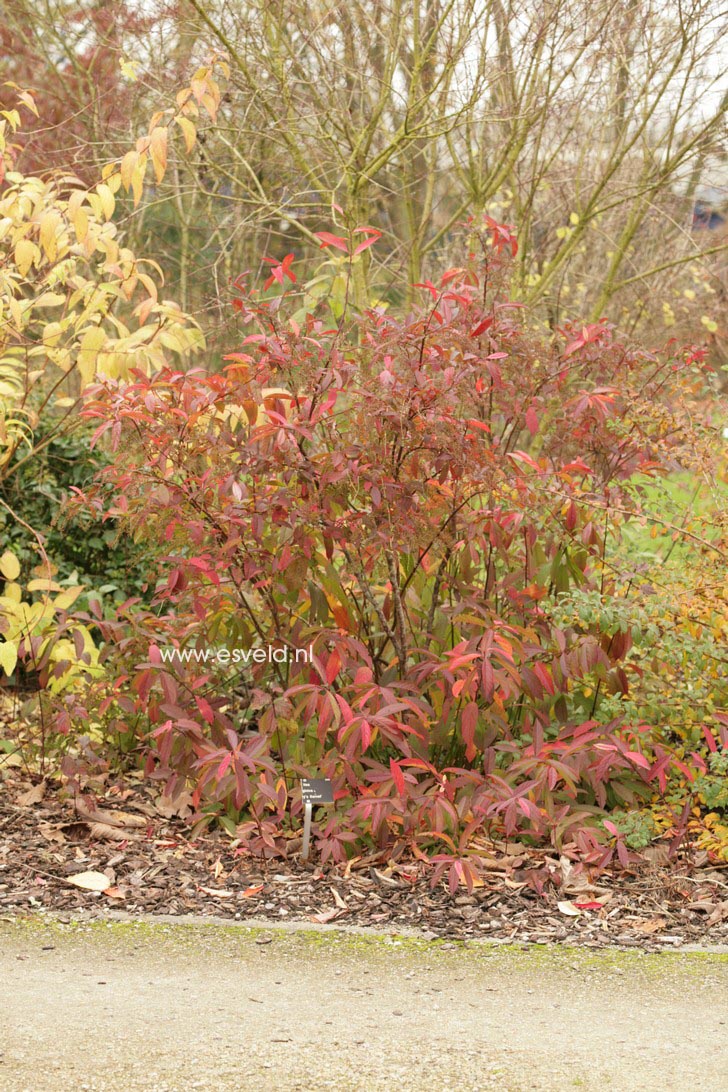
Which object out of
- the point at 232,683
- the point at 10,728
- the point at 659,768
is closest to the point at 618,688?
the point at 659,768

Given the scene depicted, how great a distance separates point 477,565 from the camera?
15.3ft

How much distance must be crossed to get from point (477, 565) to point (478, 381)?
0.81 meters

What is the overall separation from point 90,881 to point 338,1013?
1.23m

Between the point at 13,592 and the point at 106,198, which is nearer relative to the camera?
the point at 106,198

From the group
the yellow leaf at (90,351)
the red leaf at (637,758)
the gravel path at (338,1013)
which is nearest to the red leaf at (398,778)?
the gravel path at (338,1013)

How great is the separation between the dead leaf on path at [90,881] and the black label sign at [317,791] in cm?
74

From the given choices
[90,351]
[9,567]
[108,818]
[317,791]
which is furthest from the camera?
[90,351]

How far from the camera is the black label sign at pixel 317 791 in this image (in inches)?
155

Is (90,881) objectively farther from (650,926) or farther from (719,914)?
(719,914)

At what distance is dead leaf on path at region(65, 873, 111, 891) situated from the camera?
12.9ft

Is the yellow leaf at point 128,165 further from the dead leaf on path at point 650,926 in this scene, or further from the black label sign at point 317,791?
the dead leaf on path at point 650,926

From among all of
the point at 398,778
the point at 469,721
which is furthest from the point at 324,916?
the point at 469,721

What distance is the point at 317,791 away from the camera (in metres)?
3.95

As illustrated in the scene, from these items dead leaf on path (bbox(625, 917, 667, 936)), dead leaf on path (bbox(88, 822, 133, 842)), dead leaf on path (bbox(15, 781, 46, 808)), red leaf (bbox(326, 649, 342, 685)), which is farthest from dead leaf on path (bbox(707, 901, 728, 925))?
dead leaf on path (bbox(15, 781, 46, 808))
